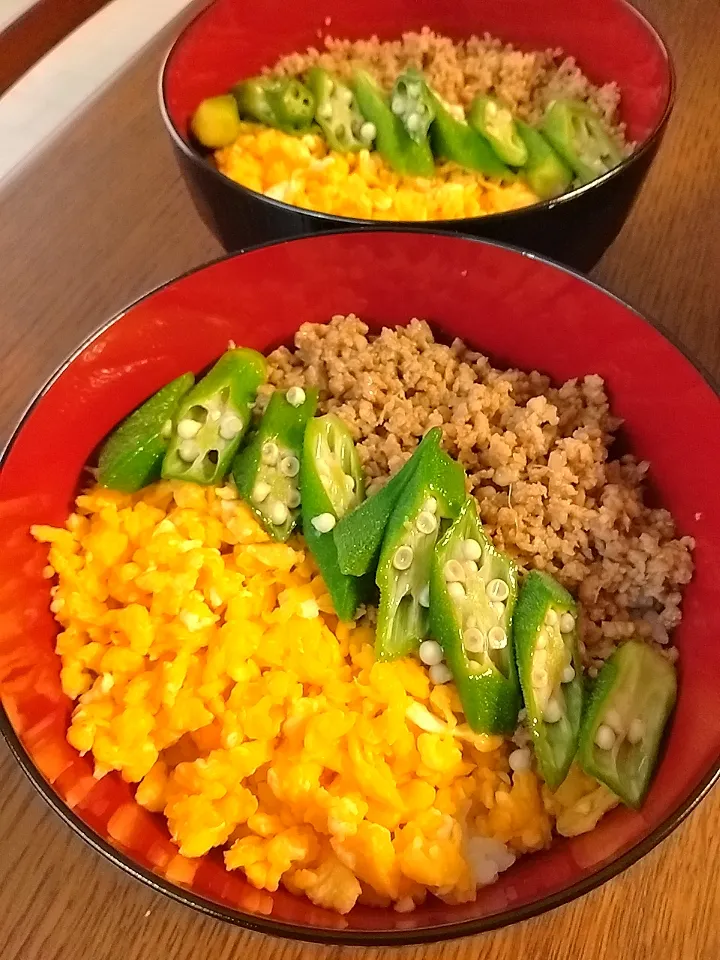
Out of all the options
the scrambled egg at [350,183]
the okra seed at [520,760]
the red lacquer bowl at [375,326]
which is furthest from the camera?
the scrambled egg at [350,183]

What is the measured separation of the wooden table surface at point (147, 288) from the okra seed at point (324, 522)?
362mm

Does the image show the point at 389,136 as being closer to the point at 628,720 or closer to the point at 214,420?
the point at 214,420

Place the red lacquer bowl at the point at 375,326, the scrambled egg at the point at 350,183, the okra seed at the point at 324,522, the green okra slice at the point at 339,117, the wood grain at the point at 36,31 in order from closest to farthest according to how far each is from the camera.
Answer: the red lacquer bowl at the point at 375,326
the okra seed at the point at 324,522
the scrambled egg at the point at 350,183
the green okra slice at the point at 339,117
the wood grain at the point at 36,31

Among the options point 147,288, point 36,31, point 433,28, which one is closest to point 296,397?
point 147,288

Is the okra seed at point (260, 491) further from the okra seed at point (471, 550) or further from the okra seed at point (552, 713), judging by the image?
the okra seed at point (552, 713)

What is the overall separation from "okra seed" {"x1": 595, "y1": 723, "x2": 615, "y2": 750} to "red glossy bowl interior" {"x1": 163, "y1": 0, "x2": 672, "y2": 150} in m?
0.73

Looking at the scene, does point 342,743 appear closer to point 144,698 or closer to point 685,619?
point 144,698

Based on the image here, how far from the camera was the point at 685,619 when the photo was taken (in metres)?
0.85

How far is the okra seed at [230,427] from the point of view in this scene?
100 centimetres

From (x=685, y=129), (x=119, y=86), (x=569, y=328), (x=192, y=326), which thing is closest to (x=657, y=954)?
(x=569, y=328)

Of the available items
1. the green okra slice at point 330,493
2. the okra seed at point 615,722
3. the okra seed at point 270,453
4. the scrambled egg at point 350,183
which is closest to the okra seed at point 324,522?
the green okra slice at point 330,493

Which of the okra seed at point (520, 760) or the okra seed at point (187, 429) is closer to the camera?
the okra seed at point (520, 760)

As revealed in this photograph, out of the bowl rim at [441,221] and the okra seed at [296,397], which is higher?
the bowl rim at [441,221]

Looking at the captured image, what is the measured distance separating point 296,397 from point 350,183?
0.35 meters
